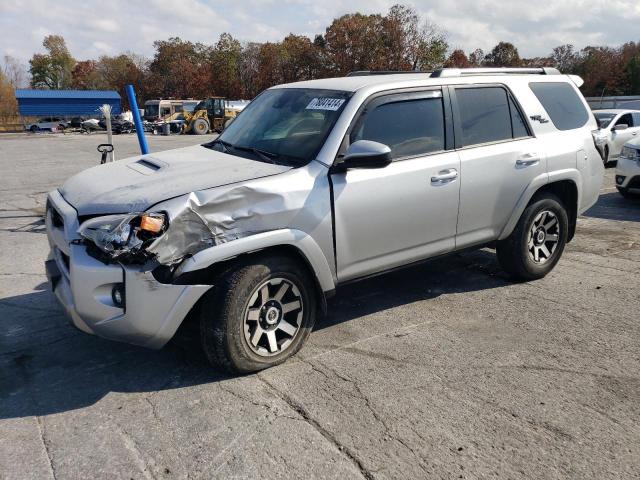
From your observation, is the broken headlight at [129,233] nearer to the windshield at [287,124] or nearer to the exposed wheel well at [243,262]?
the exposed wheel well at [243,262]

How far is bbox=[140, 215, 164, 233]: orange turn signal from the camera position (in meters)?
3.04

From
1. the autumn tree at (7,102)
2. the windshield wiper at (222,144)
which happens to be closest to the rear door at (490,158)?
the windshield wiper at (222,144)

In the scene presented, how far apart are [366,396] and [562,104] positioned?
12.2ft

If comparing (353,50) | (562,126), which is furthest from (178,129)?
(562,126)

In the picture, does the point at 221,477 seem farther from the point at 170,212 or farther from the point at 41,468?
the point at 170,212

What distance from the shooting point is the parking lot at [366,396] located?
8.92 ft

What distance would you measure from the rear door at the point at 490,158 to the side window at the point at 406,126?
22 centimetres

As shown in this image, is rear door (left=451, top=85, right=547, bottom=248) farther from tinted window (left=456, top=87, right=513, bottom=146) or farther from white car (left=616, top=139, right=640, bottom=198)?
white car (left=616, top=139, right=640, bottom=198)

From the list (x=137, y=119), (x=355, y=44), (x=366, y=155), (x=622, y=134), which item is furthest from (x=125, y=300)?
(x=355, y=44)

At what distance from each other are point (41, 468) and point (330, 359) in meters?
1.82

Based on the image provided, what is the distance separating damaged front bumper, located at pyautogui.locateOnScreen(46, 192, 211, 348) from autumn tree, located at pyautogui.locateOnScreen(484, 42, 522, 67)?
8055 cm

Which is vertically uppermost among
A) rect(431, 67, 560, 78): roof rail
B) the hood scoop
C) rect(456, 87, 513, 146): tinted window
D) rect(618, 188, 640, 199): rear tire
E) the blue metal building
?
the blue metal building

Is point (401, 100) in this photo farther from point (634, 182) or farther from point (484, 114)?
point (634, 182)

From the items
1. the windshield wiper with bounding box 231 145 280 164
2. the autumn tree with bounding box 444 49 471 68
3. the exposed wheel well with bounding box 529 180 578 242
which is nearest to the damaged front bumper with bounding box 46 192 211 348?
the windshield wiper with bounding box 231 145 280 164
